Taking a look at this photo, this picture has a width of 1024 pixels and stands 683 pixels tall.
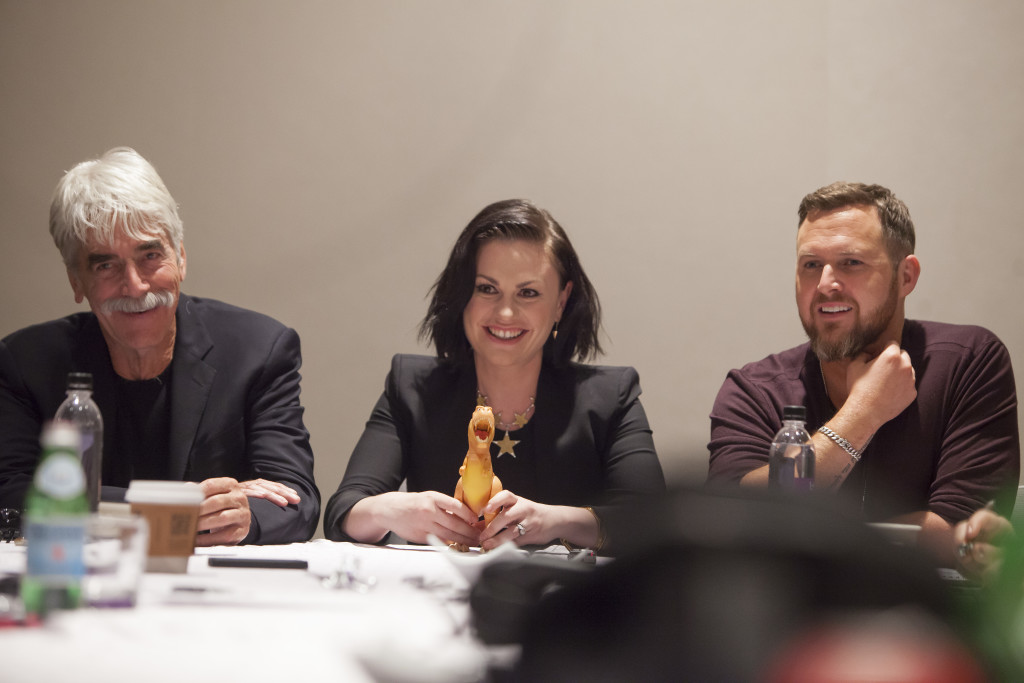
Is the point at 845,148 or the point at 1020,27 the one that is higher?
the point at 1020,27

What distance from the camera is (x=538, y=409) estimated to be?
7.98 ft

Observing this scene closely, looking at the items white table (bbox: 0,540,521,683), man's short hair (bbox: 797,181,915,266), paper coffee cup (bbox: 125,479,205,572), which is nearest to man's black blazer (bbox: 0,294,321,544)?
paper coffee cup (bbox: 125,479,205,572)

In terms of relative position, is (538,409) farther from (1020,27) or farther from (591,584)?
(1020,27)

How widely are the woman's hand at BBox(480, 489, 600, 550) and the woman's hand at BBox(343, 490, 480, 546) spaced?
5 cm

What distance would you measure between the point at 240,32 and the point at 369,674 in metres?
2.96

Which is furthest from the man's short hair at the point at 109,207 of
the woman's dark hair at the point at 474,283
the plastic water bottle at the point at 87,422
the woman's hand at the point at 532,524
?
the woman's hand at the point at 532,524

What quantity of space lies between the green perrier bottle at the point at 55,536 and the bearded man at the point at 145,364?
1.08 meters

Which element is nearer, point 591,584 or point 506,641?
point 591,584

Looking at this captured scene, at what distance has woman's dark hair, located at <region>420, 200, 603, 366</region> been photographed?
243 cm

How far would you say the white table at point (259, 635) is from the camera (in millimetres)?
789

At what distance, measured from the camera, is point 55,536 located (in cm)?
98

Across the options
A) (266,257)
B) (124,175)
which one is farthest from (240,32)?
(124,175)

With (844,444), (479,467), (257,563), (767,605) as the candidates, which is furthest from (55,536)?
(844,444)

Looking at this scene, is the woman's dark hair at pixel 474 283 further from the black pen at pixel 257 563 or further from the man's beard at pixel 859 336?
the black pen at pixel 257 563
